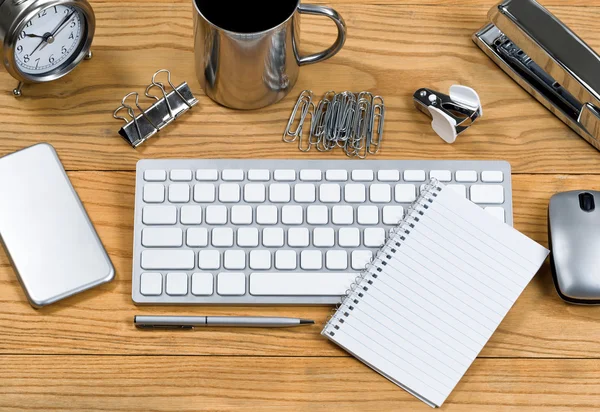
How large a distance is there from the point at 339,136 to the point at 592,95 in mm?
320

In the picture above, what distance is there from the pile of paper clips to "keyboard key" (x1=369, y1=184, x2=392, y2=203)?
0.18 feet

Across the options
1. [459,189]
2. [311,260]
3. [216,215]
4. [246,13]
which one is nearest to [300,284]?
[311,260]

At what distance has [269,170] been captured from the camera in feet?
3.06

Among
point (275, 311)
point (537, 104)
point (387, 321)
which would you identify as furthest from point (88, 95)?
point (537, 104)

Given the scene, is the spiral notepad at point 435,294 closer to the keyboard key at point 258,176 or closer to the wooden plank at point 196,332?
the wooden plank at point 196,332

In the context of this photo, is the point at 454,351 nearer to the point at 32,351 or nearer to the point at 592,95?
the point at 592,95

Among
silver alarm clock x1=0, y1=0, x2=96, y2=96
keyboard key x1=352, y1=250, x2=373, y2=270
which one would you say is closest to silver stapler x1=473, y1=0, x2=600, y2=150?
keyboard key x1=352, y1=250, x2=373, y2=270

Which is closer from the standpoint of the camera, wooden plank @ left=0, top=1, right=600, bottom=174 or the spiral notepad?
the spiral notepad

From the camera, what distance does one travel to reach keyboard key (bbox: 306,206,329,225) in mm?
912

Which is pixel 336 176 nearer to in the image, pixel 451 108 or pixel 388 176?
pixel 388 176

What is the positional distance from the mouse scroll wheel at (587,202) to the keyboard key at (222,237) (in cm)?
43

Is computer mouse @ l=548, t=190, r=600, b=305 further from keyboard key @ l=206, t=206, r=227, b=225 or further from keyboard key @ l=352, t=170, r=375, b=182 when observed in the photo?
keyboard key @ l=206, t=206, r=227, b=225

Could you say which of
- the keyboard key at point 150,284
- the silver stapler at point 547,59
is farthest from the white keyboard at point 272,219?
the silver stapler at point 547,59

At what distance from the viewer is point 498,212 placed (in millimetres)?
919
